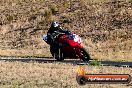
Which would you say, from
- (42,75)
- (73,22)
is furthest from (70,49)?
(73,22)

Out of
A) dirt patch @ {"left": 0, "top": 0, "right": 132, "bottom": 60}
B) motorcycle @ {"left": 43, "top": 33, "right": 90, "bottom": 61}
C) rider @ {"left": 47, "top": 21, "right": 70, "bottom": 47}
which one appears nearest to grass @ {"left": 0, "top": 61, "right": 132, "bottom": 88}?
motorcycle @ {"left": 43, "top": 33, "right": 90, "bottom": 61}

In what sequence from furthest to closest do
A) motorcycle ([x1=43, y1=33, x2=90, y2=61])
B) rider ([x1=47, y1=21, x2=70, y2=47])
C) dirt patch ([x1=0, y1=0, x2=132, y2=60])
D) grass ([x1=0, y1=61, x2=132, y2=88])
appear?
dirt patch ([x1=0, y1=0, x2=132, y2=60]) < rider ([x1=47, y1=21, x2=70, y2=47]) < motorcycle ([x1=43, y1=33, x2=90, y2=61]) < grass ([x1=0, y1=61, x2=132, y2=88])

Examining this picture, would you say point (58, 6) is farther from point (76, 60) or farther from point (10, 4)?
point (76, 60)

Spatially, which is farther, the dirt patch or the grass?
the dirt patch

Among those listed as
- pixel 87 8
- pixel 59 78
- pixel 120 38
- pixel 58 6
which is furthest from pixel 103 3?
pixel 59 78

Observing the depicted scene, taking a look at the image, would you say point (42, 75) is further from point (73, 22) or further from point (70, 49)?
point (73, 22)

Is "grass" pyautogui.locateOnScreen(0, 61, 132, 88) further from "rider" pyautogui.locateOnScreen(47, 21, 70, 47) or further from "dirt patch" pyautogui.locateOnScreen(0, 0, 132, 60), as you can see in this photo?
"dirt patch" pyautogui.locateOnScreen(0, 0, 132, 60)

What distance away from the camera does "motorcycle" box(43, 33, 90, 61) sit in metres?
21.4

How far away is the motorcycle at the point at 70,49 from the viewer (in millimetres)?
21391

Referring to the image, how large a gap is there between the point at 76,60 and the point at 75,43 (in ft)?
4.25

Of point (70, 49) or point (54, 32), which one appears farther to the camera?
point (54, 32)

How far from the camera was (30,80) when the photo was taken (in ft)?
49.6

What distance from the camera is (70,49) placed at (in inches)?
854

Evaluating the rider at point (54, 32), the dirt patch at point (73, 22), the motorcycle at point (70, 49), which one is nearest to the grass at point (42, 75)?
the motorcycle at point (70, 49)
